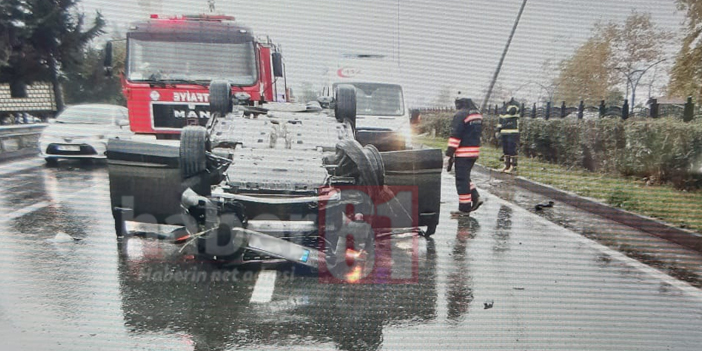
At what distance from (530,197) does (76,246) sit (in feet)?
25.4

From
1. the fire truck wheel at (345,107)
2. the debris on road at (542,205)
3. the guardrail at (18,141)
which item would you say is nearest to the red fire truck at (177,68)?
the fire truck wheel at (345,107)

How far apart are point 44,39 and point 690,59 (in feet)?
87.6

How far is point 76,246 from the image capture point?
19.7ft

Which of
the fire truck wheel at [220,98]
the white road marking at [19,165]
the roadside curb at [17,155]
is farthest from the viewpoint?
the roadside curb at [17,155]

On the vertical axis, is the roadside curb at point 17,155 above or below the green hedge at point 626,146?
below

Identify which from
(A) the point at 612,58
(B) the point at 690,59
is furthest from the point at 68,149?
(A) the point at 612,58

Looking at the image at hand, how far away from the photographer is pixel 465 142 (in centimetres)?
827

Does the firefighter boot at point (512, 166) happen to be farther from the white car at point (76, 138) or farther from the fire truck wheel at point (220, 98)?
the white car at point (76, 138)

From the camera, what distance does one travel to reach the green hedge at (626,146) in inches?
396

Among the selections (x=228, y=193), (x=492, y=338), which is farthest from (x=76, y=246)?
(x=492, y=338)

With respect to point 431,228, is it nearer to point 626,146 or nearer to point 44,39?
point 626,146

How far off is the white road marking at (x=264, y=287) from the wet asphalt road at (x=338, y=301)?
0.02 meters

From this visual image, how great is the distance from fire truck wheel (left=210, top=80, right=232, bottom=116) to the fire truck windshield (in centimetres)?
318

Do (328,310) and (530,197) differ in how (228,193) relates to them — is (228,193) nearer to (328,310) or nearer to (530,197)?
(328,310)
